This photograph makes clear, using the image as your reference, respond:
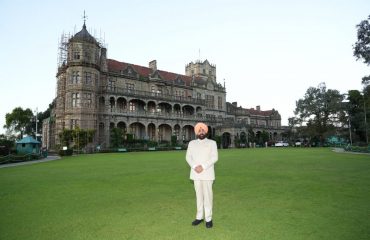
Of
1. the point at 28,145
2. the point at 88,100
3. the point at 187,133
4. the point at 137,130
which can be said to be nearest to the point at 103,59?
the point at 88,100

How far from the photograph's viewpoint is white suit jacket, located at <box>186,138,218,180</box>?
17.5ft

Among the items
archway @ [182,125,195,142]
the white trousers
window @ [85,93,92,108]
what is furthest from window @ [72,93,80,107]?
the white trousers

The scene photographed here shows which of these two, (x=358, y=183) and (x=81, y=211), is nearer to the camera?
(x=81, y=211)

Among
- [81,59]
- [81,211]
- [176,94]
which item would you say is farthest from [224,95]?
[81,211]

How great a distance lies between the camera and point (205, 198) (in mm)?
5293

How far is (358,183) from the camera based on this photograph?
31.3ft

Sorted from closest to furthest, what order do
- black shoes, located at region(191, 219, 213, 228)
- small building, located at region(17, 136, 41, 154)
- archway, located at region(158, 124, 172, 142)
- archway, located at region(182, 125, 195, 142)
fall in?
black shoes, located at region(191, 219, 213, 228) → small building, located at region(17, 136, 41, 154) → archway, located at region(158, 124, 172, 142) → archway, located at region(182, 125, 195, 142)

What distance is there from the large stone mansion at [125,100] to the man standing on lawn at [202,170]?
3877 cm

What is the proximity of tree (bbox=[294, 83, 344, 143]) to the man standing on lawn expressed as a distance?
60225 millimetres

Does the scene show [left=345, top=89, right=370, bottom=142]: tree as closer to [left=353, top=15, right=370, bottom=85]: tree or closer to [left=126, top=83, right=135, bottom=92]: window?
[left=353, top=15, right=370, bottom=85]: tree

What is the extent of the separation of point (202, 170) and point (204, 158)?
229 millimetres

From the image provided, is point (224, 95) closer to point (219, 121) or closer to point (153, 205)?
point (219, 121)

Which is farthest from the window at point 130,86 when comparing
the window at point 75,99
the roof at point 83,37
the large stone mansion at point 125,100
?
the window at point 75,99

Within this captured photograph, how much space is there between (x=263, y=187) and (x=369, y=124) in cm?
4637
